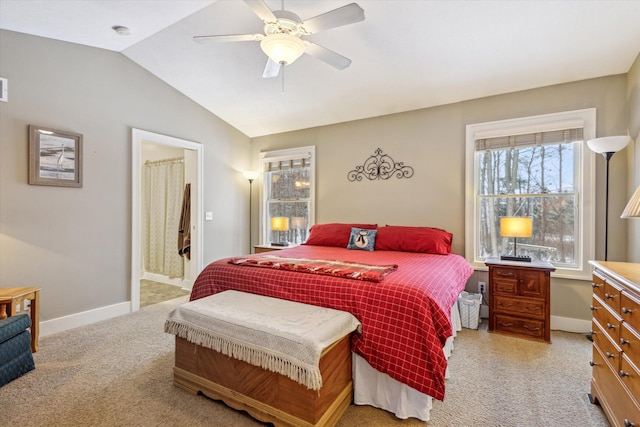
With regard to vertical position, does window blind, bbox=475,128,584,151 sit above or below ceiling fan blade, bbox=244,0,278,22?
below

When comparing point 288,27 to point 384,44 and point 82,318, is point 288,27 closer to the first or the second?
point 384,44

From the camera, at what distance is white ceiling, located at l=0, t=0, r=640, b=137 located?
2334 millimetres

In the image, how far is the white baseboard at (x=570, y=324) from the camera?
2930 mm

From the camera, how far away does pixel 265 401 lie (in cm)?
165

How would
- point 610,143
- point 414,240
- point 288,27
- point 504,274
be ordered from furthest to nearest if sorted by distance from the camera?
point 414,240 → point 504,274 → point 610,143 → point 288,27

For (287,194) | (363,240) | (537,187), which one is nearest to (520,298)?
(537,187)

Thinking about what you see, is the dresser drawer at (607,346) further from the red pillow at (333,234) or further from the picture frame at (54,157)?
the picture frame at (54,157)

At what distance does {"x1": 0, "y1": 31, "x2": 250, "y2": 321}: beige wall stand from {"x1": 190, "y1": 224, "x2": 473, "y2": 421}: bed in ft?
5.07

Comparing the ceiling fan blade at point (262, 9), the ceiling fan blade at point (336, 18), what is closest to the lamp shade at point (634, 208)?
the ceiling fan blade at point (336, 18)

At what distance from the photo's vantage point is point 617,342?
1.50m

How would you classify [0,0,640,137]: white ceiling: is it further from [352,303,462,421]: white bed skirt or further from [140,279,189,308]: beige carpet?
[140,279,189,308]: beige carpet

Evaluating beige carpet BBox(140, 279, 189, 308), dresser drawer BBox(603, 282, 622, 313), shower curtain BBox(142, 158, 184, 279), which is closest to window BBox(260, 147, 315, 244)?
shower curtain BBox(142, 158, 184, 279)

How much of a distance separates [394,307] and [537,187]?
2546 millimetres

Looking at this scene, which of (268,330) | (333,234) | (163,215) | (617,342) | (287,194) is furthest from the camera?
(163,215)
